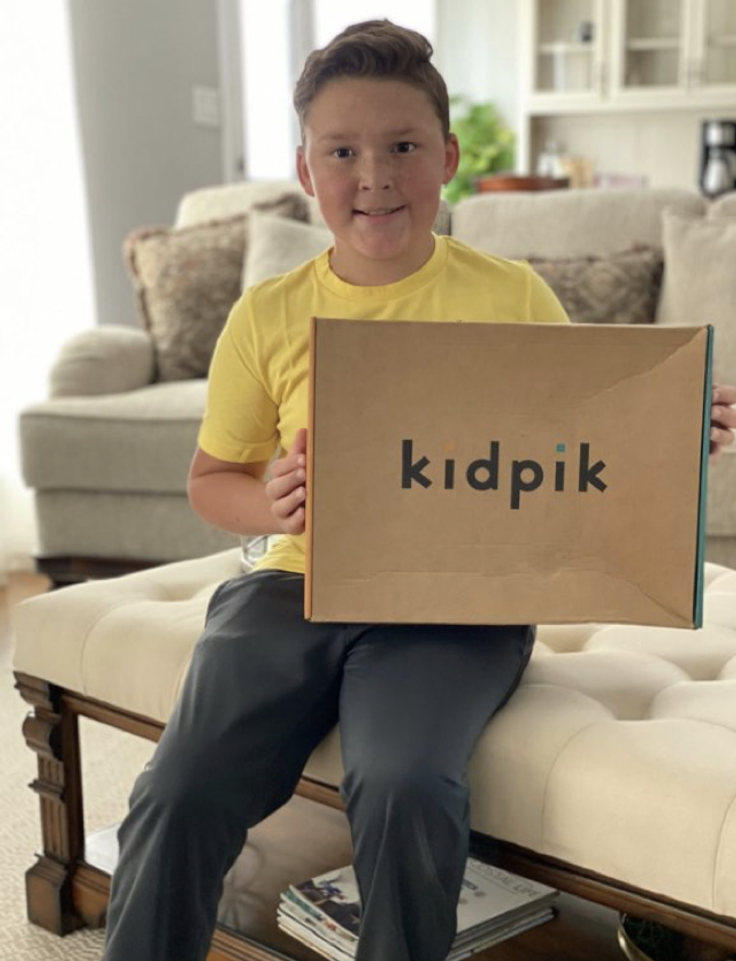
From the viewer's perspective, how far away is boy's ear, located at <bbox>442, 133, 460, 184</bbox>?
50.2 inches

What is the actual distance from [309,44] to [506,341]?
482 centimetres

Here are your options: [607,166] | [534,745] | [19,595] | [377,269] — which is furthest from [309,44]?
[534,745]

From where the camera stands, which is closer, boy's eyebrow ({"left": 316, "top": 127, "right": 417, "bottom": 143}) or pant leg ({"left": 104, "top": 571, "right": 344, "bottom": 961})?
pant leg ({"left": 104, "top": 571, "right": 344, "bottom": 961})

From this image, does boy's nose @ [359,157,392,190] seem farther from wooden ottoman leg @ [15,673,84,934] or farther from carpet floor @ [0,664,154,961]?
carpet floor @ [0,664,154,961]

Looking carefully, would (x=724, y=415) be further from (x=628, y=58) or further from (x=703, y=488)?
(x=628, y=58)

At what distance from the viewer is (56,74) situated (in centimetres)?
355

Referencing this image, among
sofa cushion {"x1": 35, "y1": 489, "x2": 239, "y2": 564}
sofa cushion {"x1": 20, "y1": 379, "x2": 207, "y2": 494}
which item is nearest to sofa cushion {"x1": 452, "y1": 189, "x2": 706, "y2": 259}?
sofa cushion {"x1": 20, "y1": 379, "x2": 207, "y2": 494}

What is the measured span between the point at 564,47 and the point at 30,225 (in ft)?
9.65

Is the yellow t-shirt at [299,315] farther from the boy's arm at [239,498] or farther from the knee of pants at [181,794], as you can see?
the knee of pants at [181,794]

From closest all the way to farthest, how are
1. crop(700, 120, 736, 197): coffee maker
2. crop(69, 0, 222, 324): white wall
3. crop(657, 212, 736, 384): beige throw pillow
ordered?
crop(657, 212, 736, 384): beige throw pillow → crop(69, 0, 222, 324): white wall → crop(700, 120, 736, 197): coffee maker

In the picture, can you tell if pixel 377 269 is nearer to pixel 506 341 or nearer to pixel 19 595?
pixel 506 341

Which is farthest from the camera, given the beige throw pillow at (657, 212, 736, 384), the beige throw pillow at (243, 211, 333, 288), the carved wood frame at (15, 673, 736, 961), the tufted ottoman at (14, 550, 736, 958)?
the beige throw pillow at (243, 211, 333, 288)

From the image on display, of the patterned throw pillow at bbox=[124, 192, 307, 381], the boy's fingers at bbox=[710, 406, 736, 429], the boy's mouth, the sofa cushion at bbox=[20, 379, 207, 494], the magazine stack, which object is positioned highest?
the boy's mouth

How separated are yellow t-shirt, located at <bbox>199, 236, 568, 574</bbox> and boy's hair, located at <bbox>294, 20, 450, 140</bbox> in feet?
0.53
